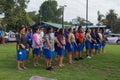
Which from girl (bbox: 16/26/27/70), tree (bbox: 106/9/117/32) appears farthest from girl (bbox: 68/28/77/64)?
tree (bbox: 106/9/117/32)

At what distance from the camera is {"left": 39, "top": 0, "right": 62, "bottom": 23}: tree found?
109125 millimetres

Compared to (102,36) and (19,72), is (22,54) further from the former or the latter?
(102,36)

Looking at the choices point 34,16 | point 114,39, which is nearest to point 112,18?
point 114,39

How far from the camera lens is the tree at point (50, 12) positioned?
10912cm

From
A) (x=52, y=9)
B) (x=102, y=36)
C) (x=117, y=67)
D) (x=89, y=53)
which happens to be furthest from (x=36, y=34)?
(x=52, y=9)

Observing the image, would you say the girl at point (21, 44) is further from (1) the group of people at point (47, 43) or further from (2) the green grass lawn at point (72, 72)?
(2) the green grass lawn at point (72, 72)

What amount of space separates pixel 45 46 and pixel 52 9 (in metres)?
100

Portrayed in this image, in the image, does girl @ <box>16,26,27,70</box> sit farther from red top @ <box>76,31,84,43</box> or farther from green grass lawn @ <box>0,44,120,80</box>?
red top @ <box>76,31,84,43</box>

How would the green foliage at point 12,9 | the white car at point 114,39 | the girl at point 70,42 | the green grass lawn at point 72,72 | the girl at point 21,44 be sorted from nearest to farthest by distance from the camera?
A: the green grass lawn at point 72,72 → the girl at point 21,44 → the girl at point 70,42 → the green foliage at point 12,9 → the white car at point 114,39

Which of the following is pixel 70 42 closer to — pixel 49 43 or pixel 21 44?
pixel 49 43

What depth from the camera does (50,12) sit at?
110 metres

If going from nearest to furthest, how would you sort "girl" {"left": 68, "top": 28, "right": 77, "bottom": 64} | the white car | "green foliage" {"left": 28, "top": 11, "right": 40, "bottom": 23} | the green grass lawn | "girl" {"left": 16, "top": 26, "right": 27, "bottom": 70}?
the green grass lawn → "girl" {"left": 16, "top": 26, "right": 27, "bottom": 70} → "girl" {"left": 68, "top": 28, "right": 77, "bottom": 64} → the white car → "green foliage" {"left": 28, "top": 11, "right": 40, "bottom": 23}

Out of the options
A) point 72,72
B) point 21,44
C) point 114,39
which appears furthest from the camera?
point 114,39

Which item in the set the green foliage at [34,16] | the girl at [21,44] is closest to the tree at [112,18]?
the green foliage at [34,16]
